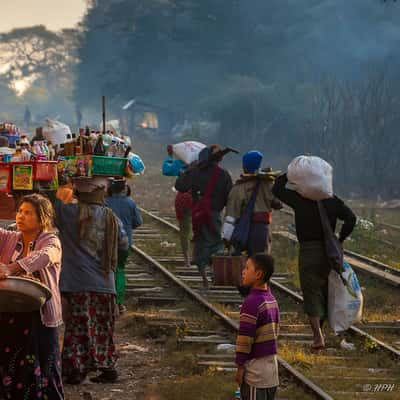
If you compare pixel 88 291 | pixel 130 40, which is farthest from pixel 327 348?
pixel 130 40

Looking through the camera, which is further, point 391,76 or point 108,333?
point 391,76

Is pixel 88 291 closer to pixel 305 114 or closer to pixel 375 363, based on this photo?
pixel 375 363

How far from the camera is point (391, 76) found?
123ft

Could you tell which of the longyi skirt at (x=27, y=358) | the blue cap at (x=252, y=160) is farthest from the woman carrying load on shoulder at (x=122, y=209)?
the longyi skirt at (x=27, y=358)

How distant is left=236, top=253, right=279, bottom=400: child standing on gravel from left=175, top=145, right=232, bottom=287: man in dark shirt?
20.0 ft

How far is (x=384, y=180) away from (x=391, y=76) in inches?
239

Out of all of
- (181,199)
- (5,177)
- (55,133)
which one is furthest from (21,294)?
(181,199)

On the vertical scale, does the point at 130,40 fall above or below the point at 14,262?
above

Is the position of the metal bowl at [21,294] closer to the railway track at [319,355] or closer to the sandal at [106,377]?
the sandal at [106,377]

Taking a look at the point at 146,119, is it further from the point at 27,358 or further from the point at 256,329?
the point at 256,329

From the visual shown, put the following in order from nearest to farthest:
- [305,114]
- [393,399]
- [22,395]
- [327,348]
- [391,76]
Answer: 1. [22,395]
2. [393,399]
3. [327,348]
4. [391,76]
5. [305,114]

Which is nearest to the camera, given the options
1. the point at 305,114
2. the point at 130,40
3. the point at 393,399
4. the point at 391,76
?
the point at 393,399

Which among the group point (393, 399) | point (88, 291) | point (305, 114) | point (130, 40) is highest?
point (130, 40)

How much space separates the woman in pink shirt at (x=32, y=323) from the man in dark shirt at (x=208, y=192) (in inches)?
237
